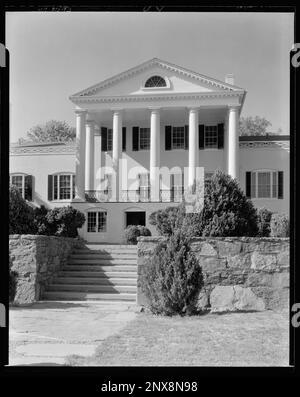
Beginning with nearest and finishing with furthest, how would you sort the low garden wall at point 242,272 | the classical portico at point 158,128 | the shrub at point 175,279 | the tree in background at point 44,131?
the tree in background at point 44,131 → the shrub at point 175,279 → the low garden wall at point 242,272 → the classical portico at point 158,128

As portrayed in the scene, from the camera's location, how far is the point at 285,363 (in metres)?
3.51

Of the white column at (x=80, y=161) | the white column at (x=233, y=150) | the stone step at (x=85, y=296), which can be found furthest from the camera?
the white column at (x=233, y=150)

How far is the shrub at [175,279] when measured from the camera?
6.37 meters

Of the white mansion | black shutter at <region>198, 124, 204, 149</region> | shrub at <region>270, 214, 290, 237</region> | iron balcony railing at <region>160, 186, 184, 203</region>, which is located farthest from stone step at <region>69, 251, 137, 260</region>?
black shutter at <region>198, 124, 204, 149</region>

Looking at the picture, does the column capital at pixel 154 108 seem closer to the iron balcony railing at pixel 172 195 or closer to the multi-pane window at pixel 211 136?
the multi-pane window at pixel 211 136

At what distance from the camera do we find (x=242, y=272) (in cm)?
707

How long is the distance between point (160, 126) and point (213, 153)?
3049mm

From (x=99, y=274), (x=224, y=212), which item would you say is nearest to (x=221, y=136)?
(x=99, y=274)

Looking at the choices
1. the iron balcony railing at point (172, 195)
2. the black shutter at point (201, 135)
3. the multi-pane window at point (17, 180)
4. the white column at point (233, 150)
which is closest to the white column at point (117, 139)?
the iron balcony railing at point (172, 195)

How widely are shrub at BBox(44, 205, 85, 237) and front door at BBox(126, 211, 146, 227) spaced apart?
5.99 meters

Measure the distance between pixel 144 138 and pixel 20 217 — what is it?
1198 cm

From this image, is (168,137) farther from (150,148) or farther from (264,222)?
(264,222)
